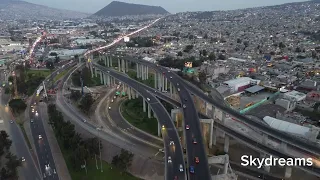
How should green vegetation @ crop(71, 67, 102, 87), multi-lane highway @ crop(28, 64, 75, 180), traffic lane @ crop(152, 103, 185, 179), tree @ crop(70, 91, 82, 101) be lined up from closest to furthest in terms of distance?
traffic lane @ crop(152, 103, 185, 179) < multi-lane highway @ crop(28, 64, 75, 180) < tree @ crop(70, 91, 82, 101) < green vegetation @ crop(71, 67, 102, 87)

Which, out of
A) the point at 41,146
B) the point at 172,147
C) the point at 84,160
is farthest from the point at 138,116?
the point at 172,147

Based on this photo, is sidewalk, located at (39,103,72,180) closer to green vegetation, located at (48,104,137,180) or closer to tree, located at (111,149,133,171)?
green vegetation, located at (48,104,137,180)

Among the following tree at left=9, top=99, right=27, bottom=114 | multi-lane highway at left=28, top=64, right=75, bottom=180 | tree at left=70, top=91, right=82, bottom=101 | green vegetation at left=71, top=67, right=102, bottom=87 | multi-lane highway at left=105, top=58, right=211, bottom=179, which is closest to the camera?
multi-lane highway at left=105, top=58, right=211, bottom=179

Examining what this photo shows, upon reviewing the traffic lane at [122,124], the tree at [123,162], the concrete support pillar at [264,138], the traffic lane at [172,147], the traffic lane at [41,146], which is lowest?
the traffic lane at [122,124]

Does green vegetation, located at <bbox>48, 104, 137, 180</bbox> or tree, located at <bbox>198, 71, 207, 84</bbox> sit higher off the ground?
tree, located at <bbox>198, 71, 207, 84</bbox>

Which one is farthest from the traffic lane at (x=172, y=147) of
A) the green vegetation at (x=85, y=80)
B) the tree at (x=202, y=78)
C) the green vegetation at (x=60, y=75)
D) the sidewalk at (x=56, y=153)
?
the green vegetation at (x=60, y=75)

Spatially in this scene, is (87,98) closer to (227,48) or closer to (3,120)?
(3,120)

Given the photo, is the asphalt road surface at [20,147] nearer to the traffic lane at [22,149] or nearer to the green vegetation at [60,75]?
the traffic lane at [22,149]
